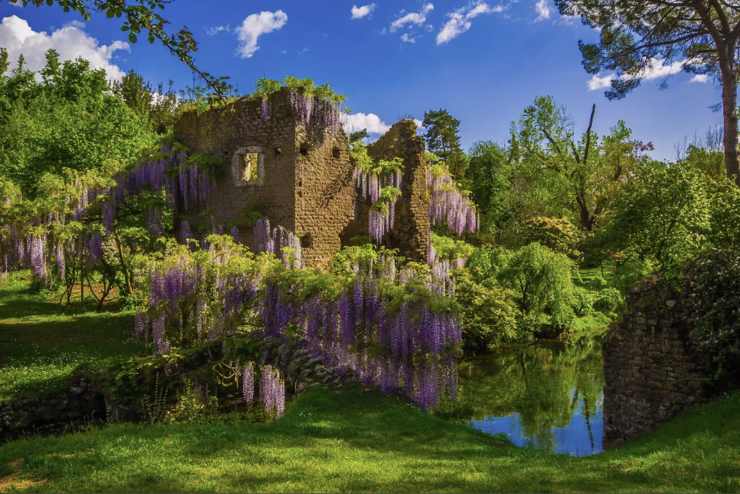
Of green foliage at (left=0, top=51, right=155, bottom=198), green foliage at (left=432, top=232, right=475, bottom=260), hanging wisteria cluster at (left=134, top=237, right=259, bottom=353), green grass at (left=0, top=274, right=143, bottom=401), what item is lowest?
green grass at (left=0, top=274, right=143, bottom=401)

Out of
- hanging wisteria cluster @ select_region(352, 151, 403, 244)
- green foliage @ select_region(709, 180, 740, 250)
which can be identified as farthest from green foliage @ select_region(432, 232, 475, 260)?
green foliage @ select_region(709, 180, 740, 250)

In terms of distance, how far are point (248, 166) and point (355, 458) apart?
38.9 feet

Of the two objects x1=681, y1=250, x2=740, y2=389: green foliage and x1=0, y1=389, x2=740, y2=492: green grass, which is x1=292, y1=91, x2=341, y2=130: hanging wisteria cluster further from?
x1=681, y1=250, x2=740, y2=389: green foliage

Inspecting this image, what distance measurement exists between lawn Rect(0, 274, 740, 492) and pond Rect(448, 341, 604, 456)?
260 cm

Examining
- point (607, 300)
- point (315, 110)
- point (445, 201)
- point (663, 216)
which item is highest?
point (315, 110)

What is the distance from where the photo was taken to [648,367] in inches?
360

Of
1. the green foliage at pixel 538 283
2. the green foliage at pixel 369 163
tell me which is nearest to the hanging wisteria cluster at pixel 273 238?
the green foliage at pixel 369 163

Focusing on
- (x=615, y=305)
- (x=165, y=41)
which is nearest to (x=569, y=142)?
(x=615, y=305)

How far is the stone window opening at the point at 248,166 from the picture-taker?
1580cm

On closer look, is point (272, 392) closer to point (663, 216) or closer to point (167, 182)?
point (167, 182)

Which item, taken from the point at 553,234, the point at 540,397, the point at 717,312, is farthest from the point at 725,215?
the point at 553,234

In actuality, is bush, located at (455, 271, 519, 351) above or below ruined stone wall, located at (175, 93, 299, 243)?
below

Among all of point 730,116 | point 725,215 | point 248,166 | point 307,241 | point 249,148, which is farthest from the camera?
point 730,116

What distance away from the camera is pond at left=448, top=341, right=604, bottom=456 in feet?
35.0
